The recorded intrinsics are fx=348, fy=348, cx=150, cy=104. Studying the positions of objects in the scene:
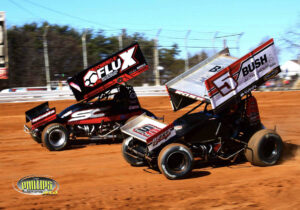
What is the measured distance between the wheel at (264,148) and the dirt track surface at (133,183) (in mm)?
176

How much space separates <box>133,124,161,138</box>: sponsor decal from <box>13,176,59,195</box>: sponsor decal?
1857 millimetres

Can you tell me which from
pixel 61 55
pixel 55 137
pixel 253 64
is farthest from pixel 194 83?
pixel 61 55

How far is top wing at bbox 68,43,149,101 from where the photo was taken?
9.80 metres

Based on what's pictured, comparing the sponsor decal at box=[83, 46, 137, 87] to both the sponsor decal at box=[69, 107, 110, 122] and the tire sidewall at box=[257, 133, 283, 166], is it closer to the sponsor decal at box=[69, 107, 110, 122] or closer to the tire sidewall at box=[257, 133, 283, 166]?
the sponsor decal at box=[69, 107, 110, 122]

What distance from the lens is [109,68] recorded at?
9867 millimetres

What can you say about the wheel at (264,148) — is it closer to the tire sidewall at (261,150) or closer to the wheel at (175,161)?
the tire sidewall at (261,150)

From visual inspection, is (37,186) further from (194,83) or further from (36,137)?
(36,137)

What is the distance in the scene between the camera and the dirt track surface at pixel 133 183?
5.26 metres

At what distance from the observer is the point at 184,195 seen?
556 cm

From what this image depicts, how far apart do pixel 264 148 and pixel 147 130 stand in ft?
7.89

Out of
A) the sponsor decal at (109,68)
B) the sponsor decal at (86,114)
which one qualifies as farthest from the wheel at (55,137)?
the sponsor decal at (109,68)

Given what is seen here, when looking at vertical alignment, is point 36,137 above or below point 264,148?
above

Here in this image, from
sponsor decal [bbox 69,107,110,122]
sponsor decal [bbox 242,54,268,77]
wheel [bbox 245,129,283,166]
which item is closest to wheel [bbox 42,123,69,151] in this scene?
sponsor decal [bbox 69,107,110,122]

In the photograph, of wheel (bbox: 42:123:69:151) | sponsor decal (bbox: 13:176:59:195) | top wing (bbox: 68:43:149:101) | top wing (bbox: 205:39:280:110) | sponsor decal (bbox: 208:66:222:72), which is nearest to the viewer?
sponsor decal (bbox: 13:176:59:195)
